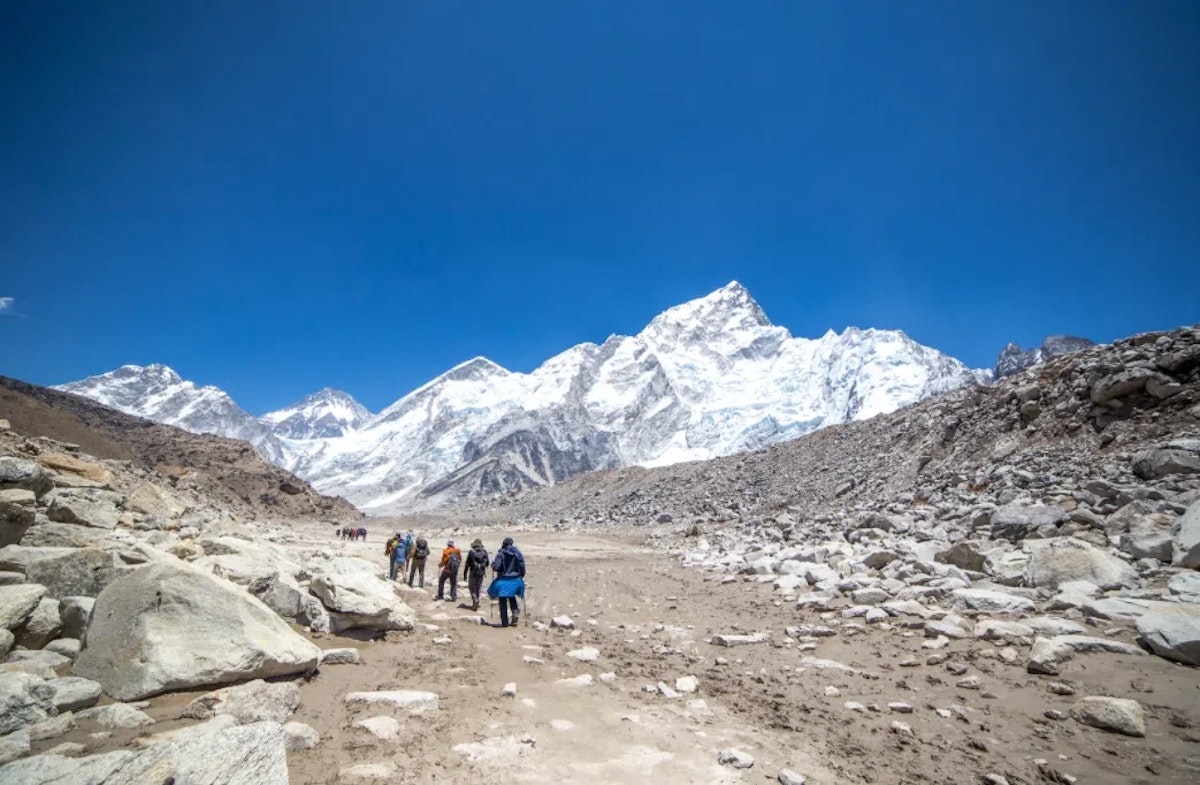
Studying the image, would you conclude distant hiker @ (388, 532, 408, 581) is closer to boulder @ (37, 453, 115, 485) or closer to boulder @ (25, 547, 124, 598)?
boulder @ (25, 547, 124, 598)

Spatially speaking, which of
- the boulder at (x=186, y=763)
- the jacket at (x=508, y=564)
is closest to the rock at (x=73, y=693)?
the boulder at (x=186, y=763)

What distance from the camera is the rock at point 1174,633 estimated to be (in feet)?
24.0

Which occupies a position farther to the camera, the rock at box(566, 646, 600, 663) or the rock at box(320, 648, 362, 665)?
the rock at box(566, 646, 600, 663)

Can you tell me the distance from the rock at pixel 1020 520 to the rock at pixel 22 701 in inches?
715

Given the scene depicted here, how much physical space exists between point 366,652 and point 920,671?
318 inches

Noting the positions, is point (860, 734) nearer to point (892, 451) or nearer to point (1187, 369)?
point (1187, 369)

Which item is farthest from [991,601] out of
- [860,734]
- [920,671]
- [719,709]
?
[719,709]

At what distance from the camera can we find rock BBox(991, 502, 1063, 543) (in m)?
14.4

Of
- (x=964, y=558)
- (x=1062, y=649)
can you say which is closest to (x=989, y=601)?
(x=1062, y=649)

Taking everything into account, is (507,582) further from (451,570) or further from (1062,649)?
(1062,649)

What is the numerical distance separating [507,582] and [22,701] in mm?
7842

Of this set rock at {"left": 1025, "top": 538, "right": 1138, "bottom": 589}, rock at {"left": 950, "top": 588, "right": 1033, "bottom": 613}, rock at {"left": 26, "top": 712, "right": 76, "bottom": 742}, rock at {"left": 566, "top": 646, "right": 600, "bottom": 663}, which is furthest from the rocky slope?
rock at {"left": 1025, "top": 538, "right": 1138, "bottom": 589}

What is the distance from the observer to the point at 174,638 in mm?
5938

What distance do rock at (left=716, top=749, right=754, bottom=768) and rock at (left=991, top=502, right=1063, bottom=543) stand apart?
1294 centimetres
